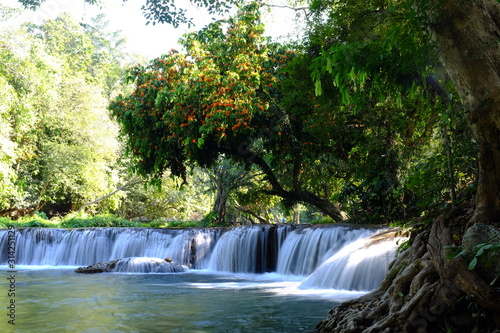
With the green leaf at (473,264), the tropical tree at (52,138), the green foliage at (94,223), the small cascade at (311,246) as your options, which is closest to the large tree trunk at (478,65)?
the green leaf at (473,264)

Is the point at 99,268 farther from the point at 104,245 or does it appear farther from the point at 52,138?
the point at 52,138

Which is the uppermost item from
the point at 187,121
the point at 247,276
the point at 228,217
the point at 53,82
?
the point at 53,82

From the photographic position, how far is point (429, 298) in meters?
4.48

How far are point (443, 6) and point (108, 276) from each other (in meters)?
12.0

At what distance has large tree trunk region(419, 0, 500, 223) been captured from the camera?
4500 millimetres

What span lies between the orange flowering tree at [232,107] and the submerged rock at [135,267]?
3.48 meters

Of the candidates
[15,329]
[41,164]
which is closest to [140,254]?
[15,329]

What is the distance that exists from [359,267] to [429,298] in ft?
18.0

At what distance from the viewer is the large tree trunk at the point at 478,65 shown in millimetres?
4500

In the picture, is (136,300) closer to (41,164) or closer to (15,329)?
(15,329)

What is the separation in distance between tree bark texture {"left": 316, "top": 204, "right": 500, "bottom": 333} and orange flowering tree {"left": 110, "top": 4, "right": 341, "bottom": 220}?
8.61 metres

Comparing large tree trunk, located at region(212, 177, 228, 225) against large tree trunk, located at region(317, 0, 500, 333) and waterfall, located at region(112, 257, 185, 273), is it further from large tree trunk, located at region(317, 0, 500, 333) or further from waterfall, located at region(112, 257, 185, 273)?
large tree trunk, located at region(317, 0, 500, 333)

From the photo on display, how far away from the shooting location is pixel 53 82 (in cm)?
2730

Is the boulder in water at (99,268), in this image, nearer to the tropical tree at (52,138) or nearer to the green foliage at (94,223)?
the green foliage at (94,223)
